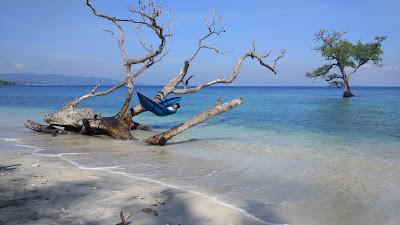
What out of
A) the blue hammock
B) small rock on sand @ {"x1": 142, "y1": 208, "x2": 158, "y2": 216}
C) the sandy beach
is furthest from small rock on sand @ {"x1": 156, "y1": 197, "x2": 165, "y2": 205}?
the blue hammock

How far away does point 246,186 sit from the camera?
6.76m

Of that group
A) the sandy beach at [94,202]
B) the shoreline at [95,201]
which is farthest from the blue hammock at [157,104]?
the sandy beach at [94,202]

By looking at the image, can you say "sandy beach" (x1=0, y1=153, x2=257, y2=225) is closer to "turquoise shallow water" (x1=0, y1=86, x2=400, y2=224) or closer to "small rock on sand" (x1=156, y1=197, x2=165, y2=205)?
"small rock on sand" (x1=156, y1=197, x2=165, y2=205)

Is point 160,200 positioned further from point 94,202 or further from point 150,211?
point 94,202

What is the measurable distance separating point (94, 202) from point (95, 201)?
4cm

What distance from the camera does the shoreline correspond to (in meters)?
4.53

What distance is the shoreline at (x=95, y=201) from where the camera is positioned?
453 cm

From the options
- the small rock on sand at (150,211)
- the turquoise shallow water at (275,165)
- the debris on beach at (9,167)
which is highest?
the small rock on sand at (150,211)

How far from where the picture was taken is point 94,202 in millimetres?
5133

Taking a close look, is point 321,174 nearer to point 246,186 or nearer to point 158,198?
point 246,186

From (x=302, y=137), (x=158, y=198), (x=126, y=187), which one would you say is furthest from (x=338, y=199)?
(x=302, y=137)

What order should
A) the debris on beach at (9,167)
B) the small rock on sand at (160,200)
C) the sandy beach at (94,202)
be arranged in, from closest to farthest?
the sandy beach at (94,202) < the small rock on sand at (160,200) < the debris on beach at (9,167)

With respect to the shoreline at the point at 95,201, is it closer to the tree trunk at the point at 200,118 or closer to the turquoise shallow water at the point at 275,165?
the turquoise shallow water at the point at 275,165

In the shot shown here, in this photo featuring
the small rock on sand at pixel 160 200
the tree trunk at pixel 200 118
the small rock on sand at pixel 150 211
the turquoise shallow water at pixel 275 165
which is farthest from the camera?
the tree trunk at pixel 200 118
